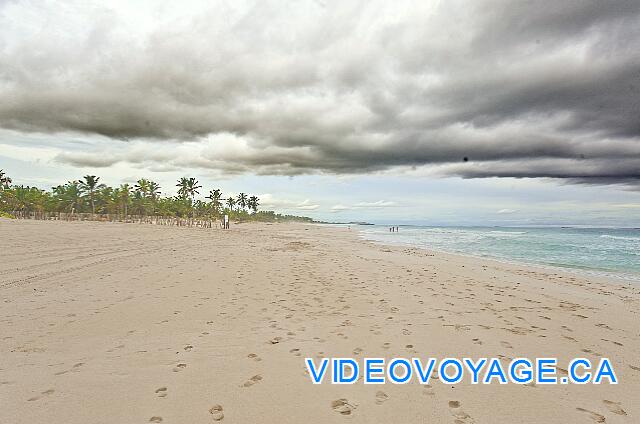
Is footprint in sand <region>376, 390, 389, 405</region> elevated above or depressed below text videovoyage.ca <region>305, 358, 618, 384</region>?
above

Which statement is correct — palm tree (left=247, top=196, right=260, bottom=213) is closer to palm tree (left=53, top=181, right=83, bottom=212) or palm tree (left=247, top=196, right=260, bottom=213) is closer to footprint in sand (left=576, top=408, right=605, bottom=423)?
palm tree (left=53, top=181, right=83, bottom=212)

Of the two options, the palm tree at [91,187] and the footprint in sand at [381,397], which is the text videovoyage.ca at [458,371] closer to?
Result: the footprint in sand at [381,397]

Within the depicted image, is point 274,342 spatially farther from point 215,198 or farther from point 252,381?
point 215,198

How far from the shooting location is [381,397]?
4367mm

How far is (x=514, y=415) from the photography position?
4.05m

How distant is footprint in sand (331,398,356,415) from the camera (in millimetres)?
4027

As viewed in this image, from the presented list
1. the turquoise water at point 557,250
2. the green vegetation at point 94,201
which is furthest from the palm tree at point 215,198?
the turquoise water at point 557,250

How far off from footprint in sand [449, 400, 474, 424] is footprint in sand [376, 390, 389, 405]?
2.83 ft

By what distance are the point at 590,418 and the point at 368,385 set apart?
2.90 meters

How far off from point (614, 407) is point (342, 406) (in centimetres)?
383

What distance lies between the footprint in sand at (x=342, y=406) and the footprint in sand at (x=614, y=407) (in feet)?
11.8

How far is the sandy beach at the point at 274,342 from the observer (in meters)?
4.06

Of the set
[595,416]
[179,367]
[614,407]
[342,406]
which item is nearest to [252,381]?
[179,367]

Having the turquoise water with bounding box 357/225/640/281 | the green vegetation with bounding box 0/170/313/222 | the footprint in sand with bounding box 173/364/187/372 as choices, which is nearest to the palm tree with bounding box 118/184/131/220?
the green vegetation with bounding box 0/170/313/222
